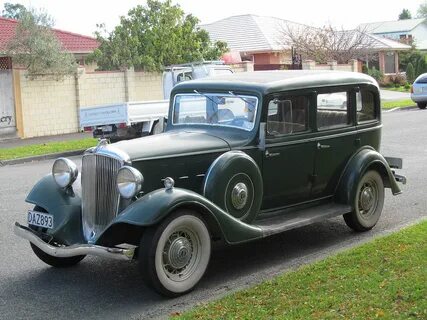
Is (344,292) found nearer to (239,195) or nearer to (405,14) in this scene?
(239,195)

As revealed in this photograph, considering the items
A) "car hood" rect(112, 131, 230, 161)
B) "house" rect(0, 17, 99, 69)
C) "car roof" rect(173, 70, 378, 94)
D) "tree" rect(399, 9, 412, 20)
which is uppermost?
"tree" rect(399, 9, 412, 20)

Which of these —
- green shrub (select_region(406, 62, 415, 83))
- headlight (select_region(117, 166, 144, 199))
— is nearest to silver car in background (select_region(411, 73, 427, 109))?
green shrub (select_region(406, 62, 415, 83))

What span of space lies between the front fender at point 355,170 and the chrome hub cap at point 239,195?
4.90 feet

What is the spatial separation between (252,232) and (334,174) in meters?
1.69

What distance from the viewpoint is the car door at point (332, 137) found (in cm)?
711

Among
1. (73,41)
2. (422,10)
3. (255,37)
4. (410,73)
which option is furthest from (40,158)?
(422,10)

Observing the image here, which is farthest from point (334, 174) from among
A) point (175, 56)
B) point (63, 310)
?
point (175, 56)

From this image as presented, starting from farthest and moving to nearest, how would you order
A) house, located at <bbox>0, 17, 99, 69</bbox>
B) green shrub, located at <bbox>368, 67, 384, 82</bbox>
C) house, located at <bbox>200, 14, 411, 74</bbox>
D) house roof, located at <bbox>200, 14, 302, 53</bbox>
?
green shrub, located at <bbox>368, 67, 384, 82</bbox> → house roof, located at <bbox>200, 14, 302, 53</bbox> → house, located at <bbox>200, 14, 411, 74</bbox> → house, located at <bbox>0, 17, 99, 69</bbox>

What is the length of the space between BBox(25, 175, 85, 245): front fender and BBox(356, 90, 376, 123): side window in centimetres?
345

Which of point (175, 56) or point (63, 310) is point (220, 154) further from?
point (175, 56)

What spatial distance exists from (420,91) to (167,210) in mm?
22799

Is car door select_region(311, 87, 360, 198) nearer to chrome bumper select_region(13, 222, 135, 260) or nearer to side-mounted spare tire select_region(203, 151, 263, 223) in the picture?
side-mounted spare tire select_region(203, 151, 263, 223)

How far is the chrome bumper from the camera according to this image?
17.3ft

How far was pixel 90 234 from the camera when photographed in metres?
5.91
